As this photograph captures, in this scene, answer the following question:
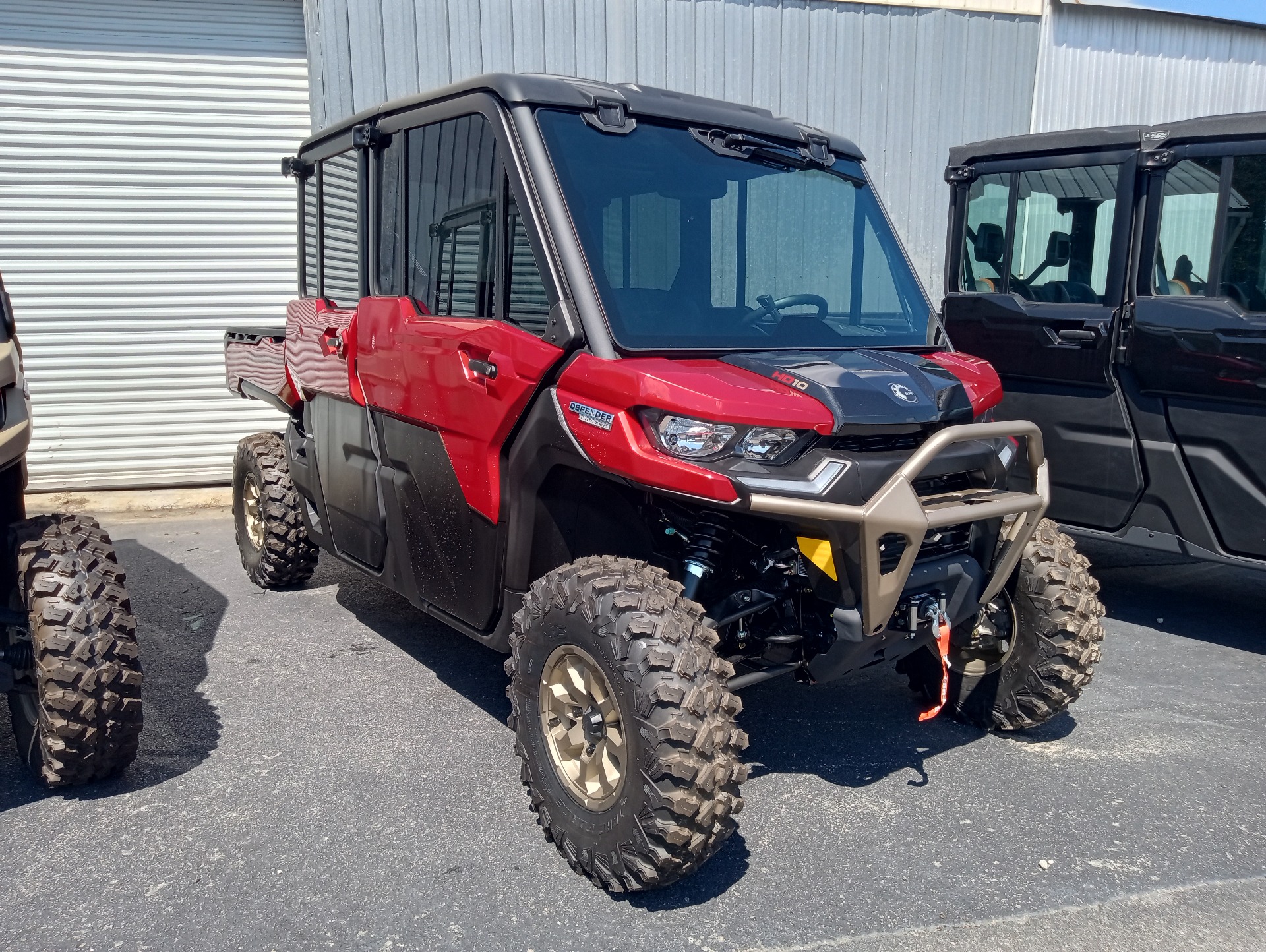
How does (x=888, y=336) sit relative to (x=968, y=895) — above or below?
above

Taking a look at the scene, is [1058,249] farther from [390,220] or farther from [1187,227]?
[390,220]

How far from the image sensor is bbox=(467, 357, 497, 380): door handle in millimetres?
3402

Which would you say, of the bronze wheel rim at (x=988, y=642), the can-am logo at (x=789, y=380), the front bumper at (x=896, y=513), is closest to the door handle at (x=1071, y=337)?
the bronze wheel rim at (x=988, y=642)

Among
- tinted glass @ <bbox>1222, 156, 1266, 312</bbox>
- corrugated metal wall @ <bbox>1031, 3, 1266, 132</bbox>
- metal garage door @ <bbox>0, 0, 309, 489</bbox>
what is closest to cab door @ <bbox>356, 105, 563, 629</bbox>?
tinted glass @ <bbox>1222, 156, 1266, 312</bbox>

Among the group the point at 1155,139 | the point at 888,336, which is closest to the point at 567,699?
the point at 888,336

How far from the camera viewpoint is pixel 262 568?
5.88 m

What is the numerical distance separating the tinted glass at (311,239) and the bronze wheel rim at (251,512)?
1.36 meters

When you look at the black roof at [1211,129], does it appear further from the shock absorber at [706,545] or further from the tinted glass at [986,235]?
the shock absorber at [706,545]

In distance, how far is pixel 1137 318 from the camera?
5.09 m

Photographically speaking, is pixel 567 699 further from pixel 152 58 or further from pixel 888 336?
pixel 152 58

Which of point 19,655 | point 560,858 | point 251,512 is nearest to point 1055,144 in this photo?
point 560,858

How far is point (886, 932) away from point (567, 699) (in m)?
1.09

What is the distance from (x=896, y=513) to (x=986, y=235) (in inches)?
145

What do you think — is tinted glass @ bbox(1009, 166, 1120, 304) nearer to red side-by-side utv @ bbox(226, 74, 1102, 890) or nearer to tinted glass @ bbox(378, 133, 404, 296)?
red side-by-side utv @ bbox(226, 74, 1102, 890)
